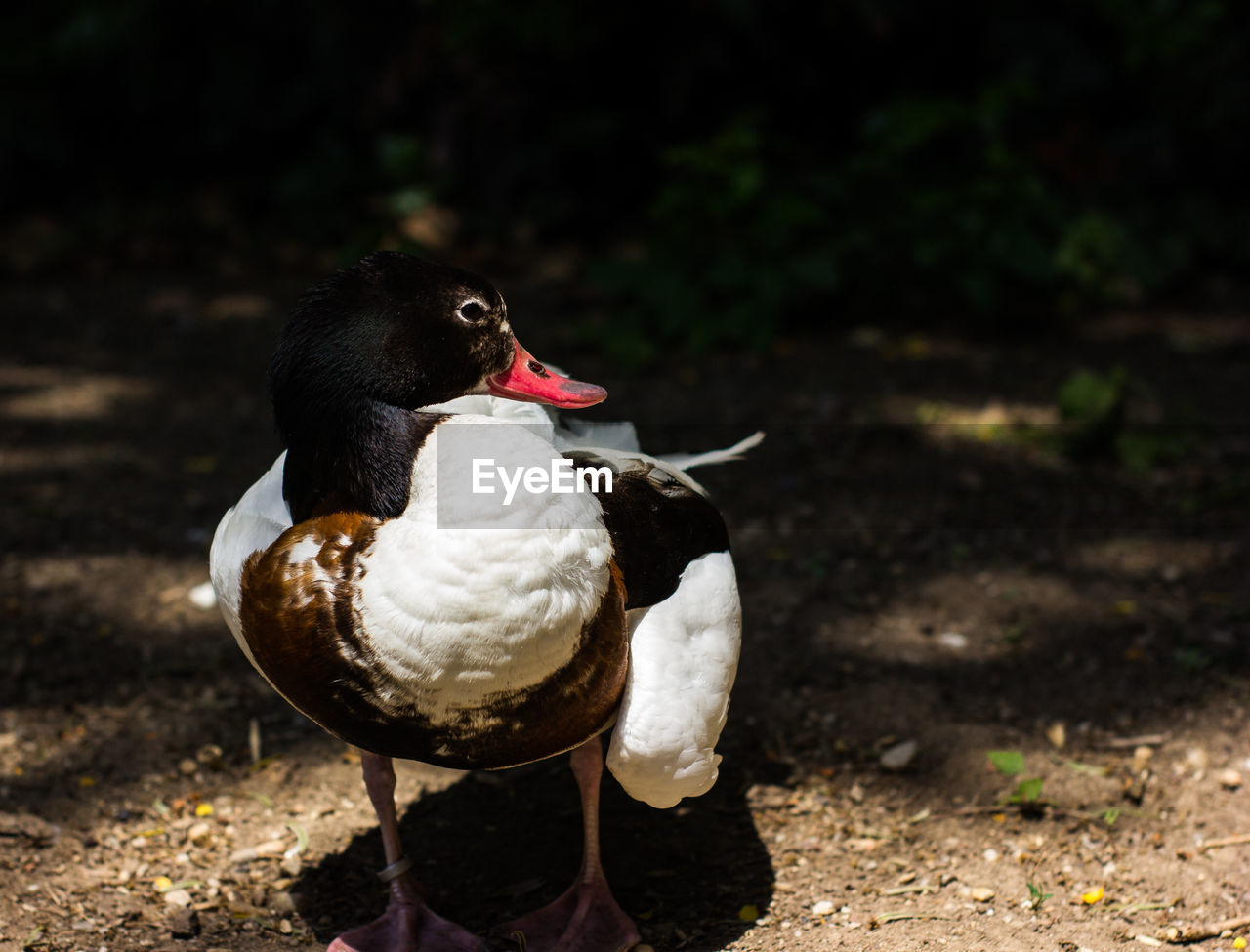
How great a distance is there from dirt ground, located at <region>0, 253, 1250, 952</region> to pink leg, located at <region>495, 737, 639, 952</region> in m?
0.11

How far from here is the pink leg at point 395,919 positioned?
222 cm

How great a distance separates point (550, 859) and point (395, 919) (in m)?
0.40

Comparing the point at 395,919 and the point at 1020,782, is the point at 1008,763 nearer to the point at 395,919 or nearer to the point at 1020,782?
the point at 1020,782

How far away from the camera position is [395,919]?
7.36 ft

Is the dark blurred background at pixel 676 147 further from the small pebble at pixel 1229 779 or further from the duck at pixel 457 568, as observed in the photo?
the duck at pixel 457 568

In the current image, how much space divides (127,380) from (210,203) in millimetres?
2306

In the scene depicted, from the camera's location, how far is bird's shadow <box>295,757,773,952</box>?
93.0 inches

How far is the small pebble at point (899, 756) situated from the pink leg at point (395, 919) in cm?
104

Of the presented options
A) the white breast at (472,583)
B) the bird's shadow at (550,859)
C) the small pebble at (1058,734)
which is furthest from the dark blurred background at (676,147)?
the white breast at (472,583)

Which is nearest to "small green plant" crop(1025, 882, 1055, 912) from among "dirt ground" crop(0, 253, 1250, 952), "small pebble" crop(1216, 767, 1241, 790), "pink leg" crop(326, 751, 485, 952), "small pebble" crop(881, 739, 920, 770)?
"dirt ground" crop(0, 253, 1250, 952)

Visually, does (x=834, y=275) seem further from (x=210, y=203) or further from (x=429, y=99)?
(x=210, y=203)

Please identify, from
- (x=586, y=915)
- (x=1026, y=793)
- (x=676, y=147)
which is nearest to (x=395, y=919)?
(x=586, y=915)

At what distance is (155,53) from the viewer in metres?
6.98

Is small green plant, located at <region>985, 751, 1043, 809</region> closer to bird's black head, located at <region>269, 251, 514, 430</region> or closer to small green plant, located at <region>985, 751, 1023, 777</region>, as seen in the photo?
small green plant, located at <region>985, 751, 1023, 777</region>
